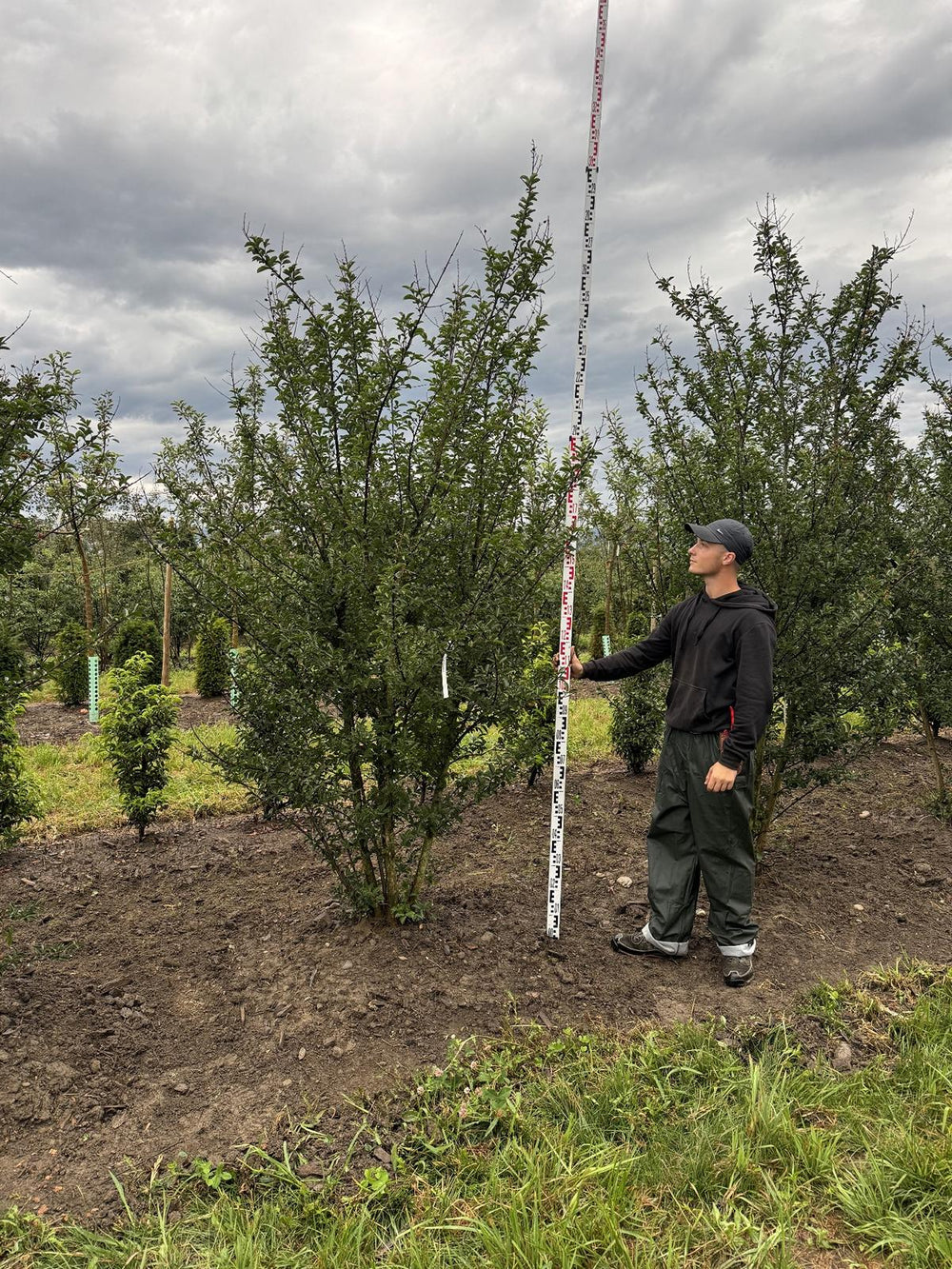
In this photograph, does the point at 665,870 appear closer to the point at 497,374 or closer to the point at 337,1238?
the point at 337,1238

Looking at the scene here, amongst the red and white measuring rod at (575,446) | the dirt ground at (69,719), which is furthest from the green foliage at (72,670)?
the red and white measuring rod at (575,446)

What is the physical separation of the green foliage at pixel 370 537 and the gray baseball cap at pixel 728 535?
0.66 metres

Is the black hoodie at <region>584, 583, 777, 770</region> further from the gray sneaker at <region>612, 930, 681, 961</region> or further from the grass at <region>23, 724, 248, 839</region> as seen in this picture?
the grass at <region>23, 724, 248, 839</region>

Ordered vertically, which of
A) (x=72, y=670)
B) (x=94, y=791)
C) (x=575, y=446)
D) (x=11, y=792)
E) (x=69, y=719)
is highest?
(x=575, y=446)

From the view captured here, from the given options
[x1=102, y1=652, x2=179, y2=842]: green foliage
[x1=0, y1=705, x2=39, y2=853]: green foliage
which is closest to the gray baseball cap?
[x1=102, y1=652, x2=179, y2=842]: green foliage

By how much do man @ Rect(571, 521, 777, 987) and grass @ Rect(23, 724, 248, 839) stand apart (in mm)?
3402

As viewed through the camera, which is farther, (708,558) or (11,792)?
(11,792)

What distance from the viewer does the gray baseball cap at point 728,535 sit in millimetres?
3701

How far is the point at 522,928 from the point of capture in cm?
417

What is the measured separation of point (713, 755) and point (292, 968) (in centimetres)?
229

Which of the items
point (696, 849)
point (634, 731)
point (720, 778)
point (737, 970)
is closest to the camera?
point (720, 778)

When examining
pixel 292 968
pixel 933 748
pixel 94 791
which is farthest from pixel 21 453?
pixel 933 748

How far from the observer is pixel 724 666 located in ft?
12.1

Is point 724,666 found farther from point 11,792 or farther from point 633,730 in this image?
point 11,792
